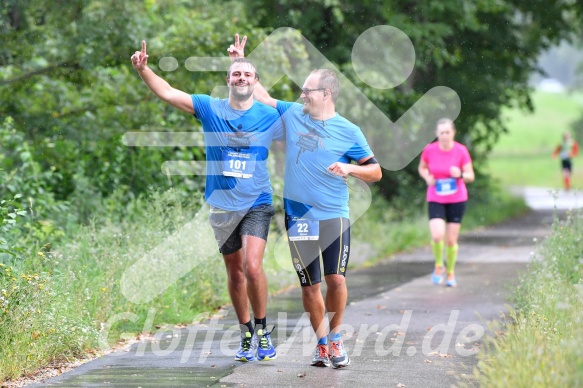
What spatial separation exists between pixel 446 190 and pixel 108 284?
17.5ft

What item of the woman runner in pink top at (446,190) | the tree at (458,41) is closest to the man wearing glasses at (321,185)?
the woman runner in pink top at (446,190)

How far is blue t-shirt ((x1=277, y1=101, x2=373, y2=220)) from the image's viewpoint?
7652 millimetres

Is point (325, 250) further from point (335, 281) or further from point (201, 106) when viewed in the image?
point (201, 106)

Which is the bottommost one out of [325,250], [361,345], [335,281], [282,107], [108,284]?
[361,345]

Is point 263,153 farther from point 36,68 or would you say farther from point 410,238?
point 410,238

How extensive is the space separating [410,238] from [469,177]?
640 centimetres

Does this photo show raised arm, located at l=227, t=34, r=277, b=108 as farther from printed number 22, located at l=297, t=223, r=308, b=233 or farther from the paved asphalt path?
the paved asphalt path

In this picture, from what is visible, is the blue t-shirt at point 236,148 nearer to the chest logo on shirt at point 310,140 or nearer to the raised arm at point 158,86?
the raised arm at point 158,86

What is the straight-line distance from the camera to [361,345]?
28.7 ft

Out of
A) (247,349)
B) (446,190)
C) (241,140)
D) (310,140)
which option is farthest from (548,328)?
(446,190)

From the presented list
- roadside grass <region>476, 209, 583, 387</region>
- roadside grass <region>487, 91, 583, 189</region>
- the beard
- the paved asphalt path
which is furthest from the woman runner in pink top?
roadside grass <region>487, 91, 583, 189</region>

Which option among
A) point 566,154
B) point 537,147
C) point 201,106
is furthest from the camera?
point 537,147

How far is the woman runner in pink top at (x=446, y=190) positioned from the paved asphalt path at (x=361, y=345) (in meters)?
0.49

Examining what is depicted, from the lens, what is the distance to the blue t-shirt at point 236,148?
7.74 meters
